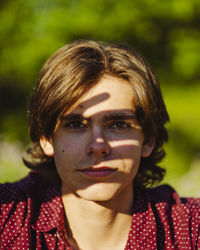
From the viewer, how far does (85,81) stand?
2820mm

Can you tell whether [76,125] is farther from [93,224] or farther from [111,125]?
[93,224]

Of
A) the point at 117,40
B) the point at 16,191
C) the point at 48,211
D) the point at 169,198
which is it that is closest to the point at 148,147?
the point at 169,198

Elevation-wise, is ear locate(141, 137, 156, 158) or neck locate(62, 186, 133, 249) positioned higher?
ear locate(141, 137, 156, 158)

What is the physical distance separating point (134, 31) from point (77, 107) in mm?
4613

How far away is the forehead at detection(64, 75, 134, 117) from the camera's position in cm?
275

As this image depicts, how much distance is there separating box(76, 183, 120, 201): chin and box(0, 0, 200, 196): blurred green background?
3346 millimetres

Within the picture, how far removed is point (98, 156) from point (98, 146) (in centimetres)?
7

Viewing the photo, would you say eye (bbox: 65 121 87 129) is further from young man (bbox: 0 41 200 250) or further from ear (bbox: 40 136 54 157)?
ear (bbox: 40 136 54 157)

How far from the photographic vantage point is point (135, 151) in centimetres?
286

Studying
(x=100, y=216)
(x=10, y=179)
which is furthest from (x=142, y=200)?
(x=10, y=179)

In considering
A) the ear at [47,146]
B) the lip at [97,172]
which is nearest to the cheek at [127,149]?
the lip at [97,172]

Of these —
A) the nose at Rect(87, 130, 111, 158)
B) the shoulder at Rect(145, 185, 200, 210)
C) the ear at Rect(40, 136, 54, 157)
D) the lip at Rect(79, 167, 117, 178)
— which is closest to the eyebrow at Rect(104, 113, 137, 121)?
the nose at Rect(87, 130, 111, 158)

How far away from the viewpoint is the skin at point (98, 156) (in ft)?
8.91

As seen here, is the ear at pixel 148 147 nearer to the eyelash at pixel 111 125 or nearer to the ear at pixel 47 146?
the eyelash at pixel 111 125
